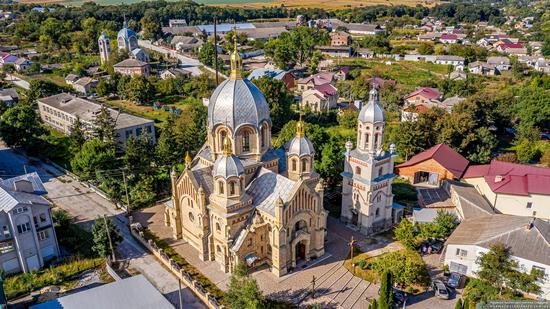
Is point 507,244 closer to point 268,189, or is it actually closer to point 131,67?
point 268,189

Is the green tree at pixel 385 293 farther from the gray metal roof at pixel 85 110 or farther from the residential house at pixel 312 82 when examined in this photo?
the residential house at pixel 312 82

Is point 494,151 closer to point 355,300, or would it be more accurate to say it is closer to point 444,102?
point 444,102

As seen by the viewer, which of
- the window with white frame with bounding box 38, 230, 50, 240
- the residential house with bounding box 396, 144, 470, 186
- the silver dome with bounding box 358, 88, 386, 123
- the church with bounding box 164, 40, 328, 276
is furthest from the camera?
the residential house with bounding box 396, 144, 470, 186

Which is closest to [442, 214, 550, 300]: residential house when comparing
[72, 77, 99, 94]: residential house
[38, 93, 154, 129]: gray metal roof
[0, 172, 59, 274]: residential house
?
[0, 172, 59, 274]: residential house

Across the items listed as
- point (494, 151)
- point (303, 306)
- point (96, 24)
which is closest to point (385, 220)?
point (303, 306)

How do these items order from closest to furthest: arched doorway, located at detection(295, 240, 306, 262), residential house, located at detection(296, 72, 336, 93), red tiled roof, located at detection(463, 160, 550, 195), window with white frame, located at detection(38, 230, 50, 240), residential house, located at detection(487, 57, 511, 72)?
window with white frame, located at detection(38, 230, 50, 240) < arched doorway, located at detection(295, 240, 306, 262) < red tiled roof, located at detection(463, 160, 550, 195) < residential house, located at detection(296, 72, 336, 93) < residential house, located at detection(487, 57, 511, 72)

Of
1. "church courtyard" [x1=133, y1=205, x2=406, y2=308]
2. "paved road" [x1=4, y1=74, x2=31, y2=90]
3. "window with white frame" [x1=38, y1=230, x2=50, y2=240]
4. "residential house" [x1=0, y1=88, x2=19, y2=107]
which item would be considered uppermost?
"residential house" [x1=0, y1=88, x2=19, y2=107]

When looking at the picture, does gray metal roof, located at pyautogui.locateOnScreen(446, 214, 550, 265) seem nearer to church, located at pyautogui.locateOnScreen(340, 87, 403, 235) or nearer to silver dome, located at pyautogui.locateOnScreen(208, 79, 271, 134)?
church, located at pyautogui.locateOnScreen(340, 87, 403, 235)
